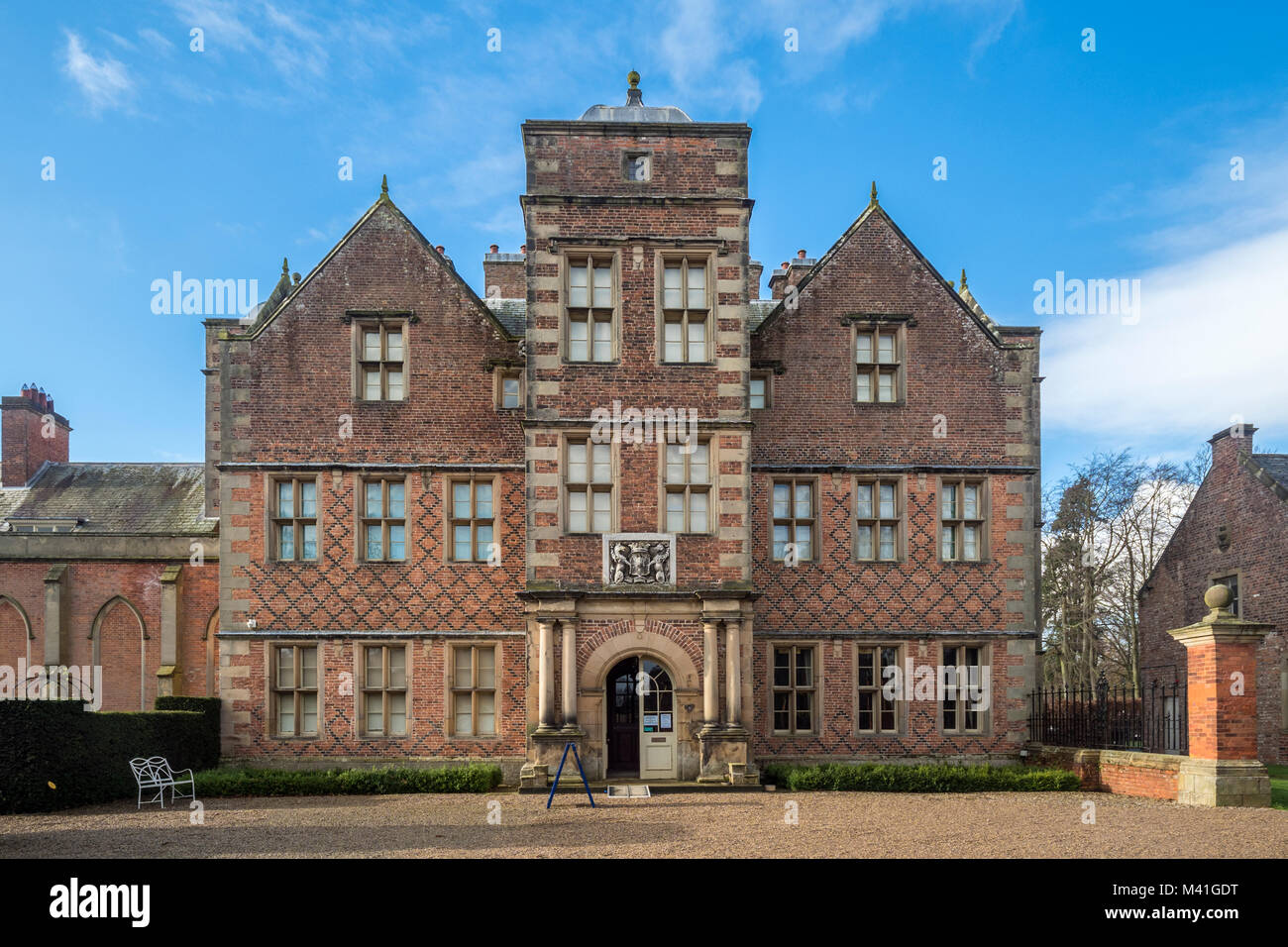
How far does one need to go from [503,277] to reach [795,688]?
14655 mm

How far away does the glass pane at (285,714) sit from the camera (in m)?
22.1

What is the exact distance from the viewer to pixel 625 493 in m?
20.8

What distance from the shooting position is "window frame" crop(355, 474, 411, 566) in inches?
885

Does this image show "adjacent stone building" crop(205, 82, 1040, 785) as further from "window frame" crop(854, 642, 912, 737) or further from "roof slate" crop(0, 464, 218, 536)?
"roof slate" crop(0, 464, 218, 536)

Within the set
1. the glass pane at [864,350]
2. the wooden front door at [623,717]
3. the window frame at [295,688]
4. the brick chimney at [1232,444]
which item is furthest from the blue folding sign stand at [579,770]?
the brick chimney at [1232,444]

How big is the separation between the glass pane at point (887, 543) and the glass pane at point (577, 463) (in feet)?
22.5

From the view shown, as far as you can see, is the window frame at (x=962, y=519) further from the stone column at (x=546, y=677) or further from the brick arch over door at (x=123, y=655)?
the brick arch over door at (x=123, y=655)

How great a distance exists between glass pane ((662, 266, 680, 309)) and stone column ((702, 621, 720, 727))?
632cm

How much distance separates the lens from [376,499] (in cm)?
2267

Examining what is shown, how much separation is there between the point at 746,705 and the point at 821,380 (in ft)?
24.1

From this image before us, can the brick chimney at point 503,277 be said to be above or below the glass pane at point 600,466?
above

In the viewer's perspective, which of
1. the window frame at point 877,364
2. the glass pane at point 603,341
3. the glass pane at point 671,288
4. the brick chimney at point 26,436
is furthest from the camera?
the brick chimney at point 26,436

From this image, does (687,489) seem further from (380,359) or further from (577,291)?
(380,359)

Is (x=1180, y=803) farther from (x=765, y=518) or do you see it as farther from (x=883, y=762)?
(x=765, y=518)
